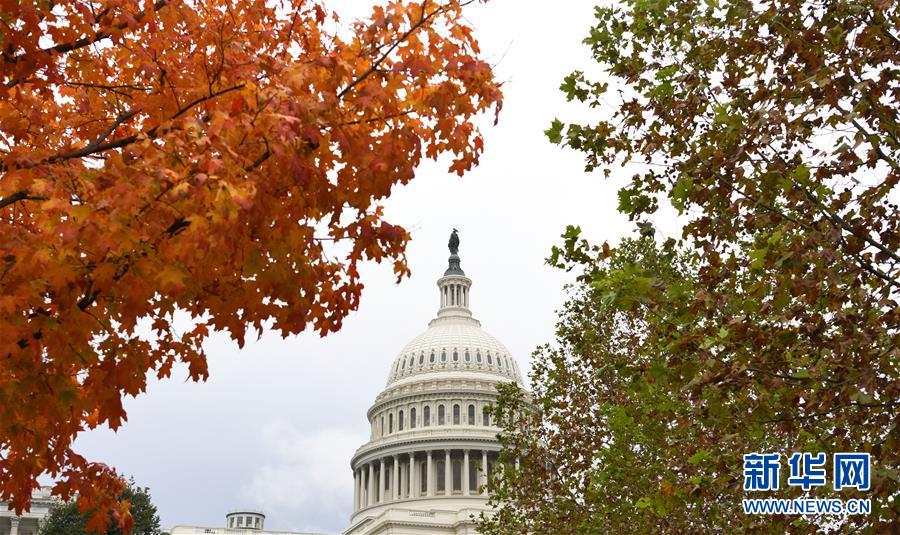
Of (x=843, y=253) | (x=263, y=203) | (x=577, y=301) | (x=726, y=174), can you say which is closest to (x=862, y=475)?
(x=843, y=253)

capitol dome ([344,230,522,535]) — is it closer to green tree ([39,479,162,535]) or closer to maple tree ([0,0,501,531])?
green tree ([39,479,162,535])

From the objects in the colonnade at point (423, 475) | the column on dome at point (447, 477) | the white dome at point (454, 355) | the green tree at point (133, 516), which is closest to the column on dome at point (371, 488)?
the colonnade at point (423, 475)

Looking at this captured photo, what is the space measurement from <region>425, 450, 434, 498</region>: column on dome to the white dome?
14.1 metres

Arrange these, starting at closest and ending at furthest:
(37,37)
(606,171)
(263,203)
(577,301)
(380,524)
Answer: (263,203) → (37,37) → (606,171) → (577,301) → (380,524)

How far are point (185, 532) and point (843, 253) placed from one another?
106 m

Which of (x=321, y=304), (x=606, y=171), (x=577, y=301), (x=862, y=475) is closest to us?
(x=321, y=304)

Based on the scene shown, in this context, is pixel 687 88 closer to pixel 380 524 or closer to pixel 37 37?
pixel 37 37

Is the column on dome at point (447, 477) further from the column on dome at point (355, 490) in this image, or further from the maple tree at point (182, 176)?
the maple tree at point (182, 176)

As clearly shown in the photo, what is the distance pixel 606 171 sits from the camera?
14.3m

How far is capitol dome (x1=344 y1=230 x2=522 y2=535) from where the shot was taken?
114938 millimetres

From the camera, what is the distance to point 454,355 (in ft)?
424

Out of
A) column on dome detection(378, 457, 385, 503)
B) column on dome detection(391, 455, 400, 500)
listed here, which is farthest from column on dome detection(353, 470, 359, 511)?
column on dome detection(391, 455, 400, 500)

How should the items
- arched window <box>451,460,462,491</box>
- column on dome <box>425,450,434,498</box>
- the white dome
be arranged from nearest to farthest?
1. column on dome <box>425,450,434,498</box>
2. arched window <box>451,460,462,491</box>
3. the white dome

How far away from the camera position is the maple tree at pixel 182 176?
704cm
